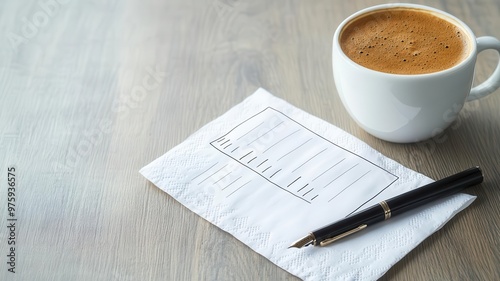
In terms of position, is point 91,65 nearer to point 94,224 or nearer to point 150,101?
point 150,101

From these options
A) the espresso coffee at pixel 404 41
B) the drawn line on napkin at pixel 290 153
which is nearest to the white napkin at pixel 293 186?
the drawn line on napkin at pixel 290 153

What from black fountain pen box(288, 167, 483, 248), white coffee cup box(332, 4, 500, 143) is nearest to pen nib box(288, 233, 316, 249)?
black fountain pen box(288, 167, 483, 248)

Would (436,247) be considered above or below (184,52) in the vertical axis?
below

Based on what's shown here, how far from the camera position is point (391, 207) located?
0.67 metres


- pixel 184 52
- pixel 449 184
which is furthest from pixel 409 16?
pixel 184 52

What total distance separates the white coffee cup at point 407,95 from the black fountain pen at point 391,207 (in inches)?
3.1

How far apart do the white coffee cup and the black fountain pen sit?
78mm

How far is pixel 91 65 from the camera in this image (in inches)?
37.5

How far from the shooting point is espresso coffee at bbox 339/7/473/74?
0.73m

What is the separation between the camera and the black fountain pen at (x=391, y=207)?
65 cm

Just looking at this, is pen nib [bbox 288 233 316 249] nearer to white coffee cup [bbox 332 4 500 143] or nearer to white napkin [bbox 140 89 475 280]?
white napkin [bbox 140 89 475 280]

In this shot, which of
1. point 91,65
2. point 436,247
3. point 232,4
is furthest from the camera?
point 232,4

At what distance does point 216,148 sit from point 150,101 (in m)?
0.15

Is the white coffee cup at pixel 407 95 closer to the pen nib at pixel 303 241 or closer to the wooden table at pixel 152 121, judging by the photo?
the wooden table at pixel 152 121
